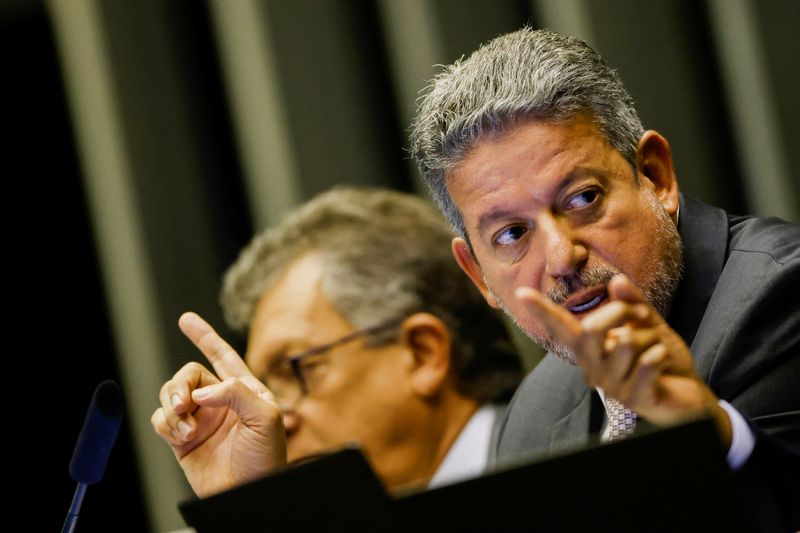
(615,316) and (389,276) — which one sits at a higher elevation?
(615,316)

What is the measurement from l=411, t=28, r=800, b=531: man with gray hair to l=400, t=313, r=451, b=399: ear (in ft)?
2.23

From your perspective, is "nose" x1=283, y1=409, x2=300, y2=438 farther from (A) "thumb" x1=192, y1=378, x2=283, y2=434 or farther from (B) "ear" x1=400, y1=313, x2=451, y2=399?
(A) "thumb" x1=192, y1=378, x2=283, y2=434

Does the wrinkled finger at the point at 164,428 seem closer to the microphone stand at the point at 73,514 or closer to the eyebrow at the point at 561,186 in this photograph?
the microphone stand at the point at 73,514

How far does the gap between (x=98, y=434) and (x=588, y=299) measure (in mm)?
697

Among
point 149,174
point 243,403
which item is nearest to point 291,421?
point 243,403

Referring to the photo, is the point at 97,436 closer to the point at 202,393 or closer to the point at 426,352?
the point at 202,393

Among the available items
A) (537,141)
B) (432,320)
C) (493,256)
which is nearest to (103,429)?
(493,256)

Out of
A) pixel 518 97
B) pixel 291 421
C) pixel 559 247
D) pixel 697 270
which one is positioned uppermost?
pixel 518 97

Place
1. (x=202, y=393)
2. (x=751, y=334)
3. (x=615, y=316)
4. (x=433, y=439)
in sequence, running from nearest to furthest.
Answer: (x=615, y=316) → (x=751, y=334) → (x=202, y=393) → (x=433, y=439)

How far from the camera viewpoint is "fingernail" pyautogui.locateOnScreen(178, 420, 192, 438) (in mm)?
1741

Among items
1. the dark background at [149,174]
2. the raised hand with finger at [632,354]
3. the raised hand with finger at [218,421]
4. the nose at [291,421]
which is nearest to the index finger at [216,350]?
the raised hand with finger at [218,421]

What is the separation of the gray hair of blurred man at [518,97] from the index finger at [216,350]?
44 cm

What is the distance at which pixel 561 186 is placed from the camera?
1538 millimetres

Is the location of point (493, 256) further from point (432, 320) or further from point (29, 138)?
point (29, 138)
